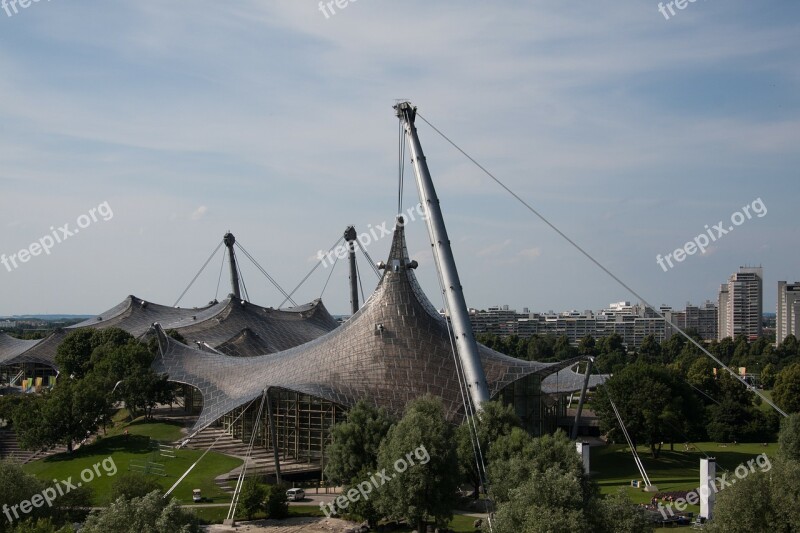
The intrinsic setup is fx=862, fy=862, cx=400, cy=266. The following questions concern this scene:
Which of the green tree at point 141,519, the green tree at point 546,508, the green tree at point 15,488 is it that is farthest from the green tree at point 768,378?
the green tree at point 141,519

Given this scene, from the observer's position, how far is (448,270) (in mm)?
41656

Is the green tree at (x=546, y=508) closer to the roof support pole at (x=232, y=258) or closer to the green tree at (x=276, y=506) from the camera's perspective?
the green tree at (x=276, y=506)

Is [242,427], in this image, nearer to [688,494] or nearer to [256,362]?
[256,362]

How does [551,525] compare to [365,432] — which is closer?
[551,525]

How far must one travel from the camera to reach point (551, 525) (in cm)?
2470

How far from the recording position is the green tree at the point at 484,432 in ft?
123

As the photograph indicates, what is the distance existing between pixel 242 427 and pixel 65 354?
26.1m

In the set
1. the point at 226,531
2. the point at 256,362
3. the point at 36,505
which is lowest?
the point at 226,531

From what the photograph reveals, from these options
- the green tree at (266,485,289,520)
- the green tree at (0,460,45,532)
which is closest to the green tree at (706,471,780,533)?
the green tree at (266,485,289,520)

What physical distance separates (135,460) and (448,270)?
2091 centimetres

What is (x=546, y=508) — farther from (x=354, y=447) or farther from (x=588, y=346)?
(x=588, y=346)

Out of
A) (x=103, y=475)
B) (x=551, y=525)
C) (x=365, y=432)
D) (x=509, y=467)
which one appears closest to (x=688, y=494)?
(x=509, y=467)

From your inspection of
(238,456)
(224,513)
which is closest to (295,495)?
(224,513)

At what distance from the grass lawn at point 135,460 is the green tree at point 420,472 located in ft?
34.6
